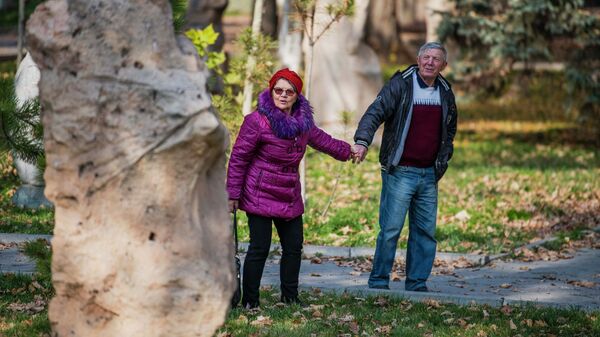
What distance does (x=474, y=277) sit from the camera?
31.2 ft

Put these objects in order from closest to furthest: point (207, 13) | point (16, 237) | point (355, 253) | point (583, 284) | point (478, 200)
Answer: point (583, 284) < point (16, 237) < point (355, 253) < point (478, 200) < point (207, 13)

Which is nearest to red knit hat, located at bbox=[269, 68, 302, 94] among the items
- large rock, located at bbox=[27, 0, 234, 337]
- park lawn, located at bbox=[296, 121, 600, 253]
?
large rock, located at bbox=[27, 0, 234, 337]

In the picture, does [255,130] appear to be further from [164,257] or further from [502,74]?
[502,74]

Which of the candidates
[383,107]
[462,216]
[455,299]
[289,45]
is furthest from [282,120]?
[289,45]

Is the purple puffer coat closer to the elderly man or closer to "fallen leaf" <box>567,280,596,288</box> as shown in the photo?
the elderly man

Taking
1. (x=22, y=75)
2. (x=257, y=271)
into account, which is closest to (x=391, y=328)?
(x=257, y=271)

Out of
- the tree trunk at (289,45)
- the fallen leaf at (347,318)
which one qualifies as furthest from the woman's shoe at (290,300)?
the tree trunk at (289,45)

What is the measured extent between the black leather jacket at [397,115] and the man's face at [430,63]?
0.12 m

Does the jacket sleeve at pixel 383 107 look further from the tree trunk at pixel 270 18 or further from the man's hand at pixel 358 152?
the tree trunk at pixel 270 18

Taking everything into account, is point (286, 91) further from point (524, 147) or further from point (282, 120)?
point (524, 147)

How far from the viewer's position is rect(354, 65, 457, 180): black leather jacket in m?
7.96

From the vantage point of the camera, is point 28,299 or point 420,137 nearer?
point 28,299

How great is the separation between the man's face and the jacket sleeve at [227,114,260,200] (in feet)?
5.18

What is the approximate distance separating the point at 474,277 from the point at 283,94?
10.9 ft
